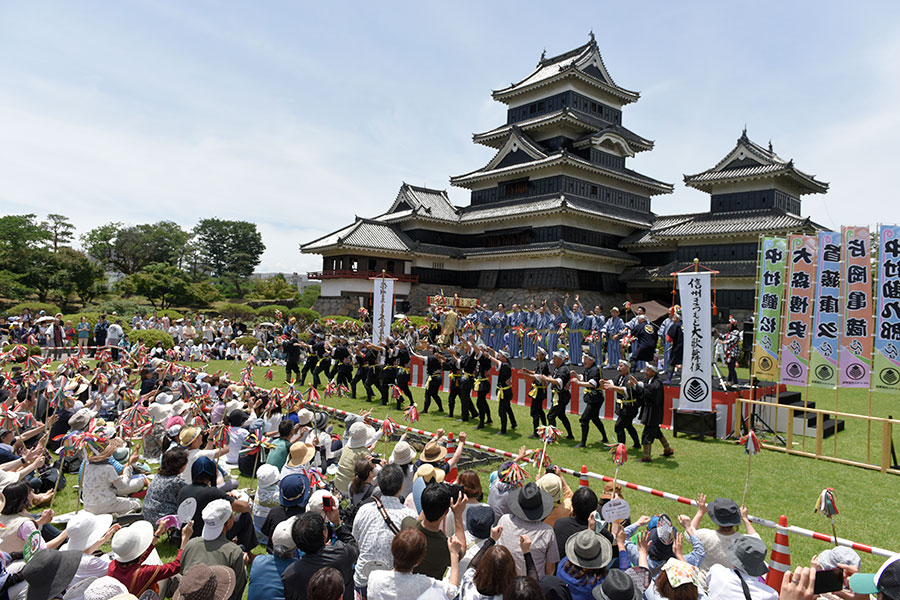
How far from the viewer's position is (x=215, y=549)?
3.69m

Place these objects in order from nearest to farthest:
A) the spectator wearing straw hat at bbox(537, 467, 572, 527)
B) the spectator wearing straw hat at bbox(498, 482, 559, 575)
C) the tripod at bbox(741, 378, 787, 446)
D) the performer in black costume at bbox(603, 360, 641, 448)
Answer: the spectator wearing straw hat at bbox(498, 482, 559, 575) → the spectator wearing straw hat at bbox(537, 467, 572, 527) → the performer in black costume at bbox(603, 360, 641, 448) → the tripod at bbox(741, 378, 787, 446)

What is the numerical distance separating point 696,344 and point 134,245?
56305 millimetres

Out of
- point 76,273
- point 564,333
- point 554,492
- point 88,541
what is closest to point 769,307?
point 564,333

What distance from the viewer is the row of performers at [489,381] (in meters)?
9.21

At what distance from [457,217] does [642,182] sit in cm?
1314

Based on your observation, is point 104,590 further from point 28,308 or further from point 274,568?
point 28,308

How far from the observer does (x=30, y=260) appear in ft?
125

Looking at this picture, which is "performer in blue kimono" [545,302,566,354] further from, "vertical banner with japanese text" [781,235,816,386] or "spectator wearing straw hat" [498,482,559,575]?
"spectator wearing straw hat" [498,482,559,575]

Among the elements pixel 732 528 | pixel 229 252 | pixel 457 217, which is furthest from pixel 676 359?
pixel 229 252

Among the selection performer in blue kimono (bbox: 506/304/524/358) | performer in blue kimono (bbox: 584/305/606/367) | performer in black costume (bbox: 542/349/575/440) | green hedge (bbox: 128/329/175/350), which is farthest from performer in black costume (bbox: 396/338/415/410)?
green hedge (bbox: 128/329/175/350)

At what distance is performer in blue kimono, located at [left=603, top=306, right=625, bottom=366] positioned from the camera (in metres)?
16.9

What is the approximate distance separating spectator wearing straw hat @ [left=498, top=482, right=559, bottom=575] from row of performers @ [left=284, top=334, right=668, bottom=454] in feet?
18.7

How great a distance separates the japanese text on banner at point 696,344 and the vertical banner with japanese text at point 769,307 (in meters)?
1.24

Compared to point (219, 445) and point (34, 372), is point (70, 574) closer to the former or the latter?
point (219, 445)
